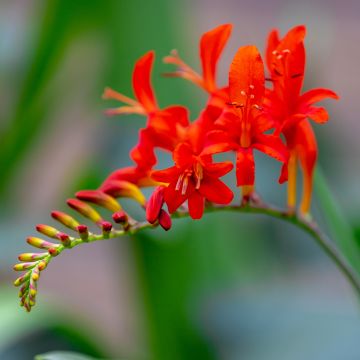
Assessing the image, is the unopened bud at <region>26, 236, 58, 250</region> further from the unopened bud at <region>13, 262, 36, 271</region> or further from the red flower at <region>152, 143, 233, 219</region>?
the red flower at <region>152, 143, 233, 219</region>

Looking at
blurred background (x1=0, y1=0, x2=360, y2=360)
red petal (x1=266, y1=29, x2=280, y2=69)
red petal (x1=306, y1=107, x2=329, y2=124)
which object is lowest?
blurred background (x1=0, y1=0, x2=360, y2=360)

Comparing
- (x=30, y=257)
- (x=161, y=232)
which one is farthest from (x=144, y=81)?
(x=161, y=232)

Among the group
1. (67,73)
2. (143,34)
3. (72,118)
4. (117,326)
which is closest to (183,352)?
(143,34)

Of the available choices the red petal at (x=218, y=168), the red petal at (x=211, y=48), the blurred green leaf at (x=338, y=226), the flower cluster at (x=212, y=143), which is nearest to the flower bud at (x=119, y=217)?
the flower cluster at (x=212, y=143)

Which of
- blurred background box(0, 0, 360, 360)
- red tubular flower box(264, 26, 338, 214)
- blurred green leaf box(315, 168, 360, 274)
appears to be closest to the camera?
red tubular flower box(264, 26, 338, 214)

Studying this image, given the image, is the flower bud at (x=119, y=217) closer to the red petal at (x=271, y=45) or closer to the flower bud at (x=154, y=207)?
the flower bud at (x=154, y=207)

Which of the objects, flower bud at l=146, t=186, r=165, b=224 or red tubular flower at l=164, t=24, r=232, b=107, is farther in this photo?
red tubular flower at l=164, t=24, r=232, b=107

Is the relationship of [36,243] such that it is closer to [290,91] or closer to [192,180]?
[192,180]

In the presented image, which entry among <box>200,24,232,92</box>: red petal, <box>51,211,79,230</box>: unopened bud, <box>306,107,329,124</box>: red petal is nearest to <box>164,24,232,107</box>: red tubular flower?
<box>200,24,232,92</box>: red petal
